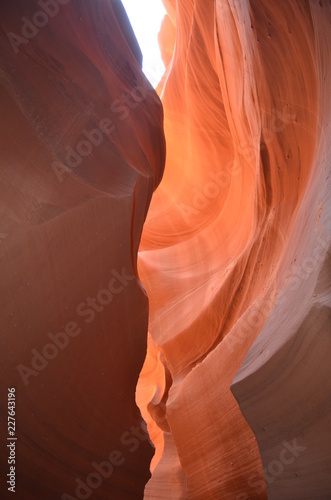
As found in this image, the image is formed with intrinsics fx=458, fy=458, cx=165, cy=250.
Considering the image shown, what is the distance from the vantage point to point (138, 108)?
3.51m

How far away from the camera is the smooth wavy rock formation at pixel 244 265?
87.4 inches

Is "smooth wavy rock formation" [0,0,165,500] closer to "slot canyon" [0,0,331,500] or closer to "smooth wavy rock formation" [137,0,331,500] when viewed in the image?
"slot canyon" [0,0,331,500]

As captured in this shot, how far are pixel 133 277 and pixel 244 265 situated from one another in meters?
1.47

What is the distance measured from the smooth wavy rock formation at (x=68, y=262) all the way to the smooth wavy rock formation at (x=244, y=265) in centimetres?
79

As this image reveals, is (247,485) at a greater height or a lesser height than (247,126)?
lesser

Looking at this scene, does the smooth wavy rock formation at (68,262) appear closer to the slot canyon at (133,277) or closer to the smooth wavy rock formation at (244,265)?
the slot canyon at (133,277)

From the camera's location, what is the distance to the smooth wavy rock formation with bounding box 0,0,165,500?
2182mm

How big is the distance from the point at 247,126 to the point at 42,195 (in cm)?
249

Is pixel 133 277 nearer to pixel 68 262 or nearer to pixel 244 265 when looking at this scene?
pixel 68 262

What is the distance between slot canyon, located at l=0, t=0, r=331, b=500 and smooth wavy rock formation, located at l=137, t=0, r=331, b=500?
1 cm

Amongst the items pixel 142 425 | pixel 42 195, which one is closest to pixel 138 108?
pixel 42 195

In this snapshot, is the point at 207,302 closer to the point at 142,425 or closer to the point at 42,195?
the point at 142,425

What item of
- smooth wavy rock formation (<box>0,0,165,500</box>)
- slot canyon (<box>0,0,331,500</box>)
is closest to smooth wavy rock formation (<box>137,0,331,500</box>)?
slot canyon (<box>0,0,331,500</box>)

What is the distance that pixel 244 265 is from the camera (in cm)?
396
